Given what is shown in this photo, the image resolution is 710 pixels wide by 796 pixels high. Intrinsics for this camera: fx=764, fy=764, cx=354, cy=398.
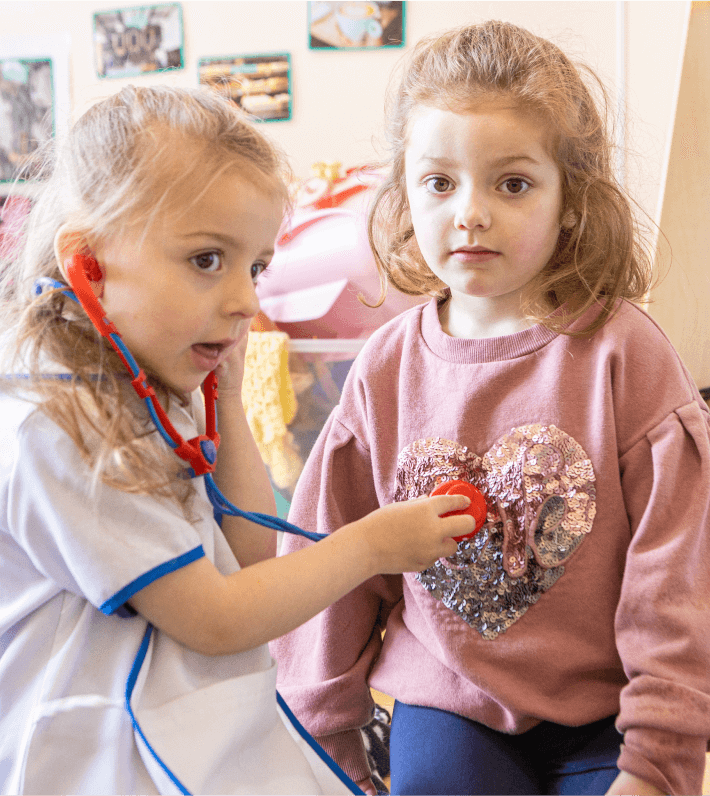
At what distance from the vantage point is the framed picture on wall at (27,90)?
6.57 ft

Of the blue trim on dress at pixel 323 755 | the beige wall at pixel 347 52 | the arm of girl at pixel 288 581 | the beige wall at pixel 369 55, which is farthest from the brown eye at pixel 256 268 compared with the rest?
the beige wall at pixel 347 52

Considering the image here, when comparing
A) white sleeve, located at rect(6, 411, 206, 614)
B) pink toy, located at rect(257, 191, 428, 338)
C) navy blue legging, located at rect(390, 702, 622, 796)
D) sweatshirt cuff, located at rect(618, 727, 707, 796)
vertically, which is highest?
white sleeve, located at rect(6, 411, 206, 614)

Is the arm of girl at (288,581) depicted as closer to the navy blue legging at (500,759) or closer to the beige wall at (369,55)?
the navy blue legging at (500,759)

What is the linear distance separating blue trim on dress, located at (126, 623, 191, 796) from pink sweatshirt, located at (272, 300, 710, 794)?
0.29 metres

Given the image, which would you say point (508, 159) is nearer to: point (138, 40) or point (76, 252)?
point (76, 252)

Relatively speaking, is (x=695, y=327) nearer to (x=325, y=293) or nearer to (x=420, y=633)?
(x=325, y=293)

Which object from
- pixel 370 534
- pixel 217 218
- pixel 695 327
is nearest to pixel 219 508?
pixel 370 534

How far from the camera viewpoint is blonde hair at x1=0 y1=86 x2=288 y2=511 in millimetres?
588

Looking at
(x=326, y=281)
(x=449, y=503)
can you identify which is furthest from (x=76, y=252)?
(x=326, y=281)

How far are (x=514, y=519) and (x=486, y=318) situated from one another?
0.22 meters

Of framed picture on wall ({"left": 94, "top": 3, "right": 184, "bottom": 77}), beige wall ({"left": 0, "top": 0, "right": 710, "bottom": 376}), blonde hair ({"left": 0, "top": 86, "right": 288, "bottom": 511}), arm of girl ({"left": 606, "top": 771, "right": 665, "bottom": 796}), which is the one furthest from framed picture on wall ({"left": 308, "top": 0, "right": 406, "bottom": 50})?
arm of girl ({"left": 606, "top": 771, "right": 665, "bottom": 796})

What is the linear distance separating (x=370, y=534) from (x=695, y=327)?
3.02 ft

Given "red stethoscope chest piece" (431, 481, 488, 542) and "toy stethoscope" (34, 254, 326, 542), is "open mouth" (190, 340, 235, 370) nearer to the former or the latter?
"toy stethoscope" (34, 254, 326, 542)

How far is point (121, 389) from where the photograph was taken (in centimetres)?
62
